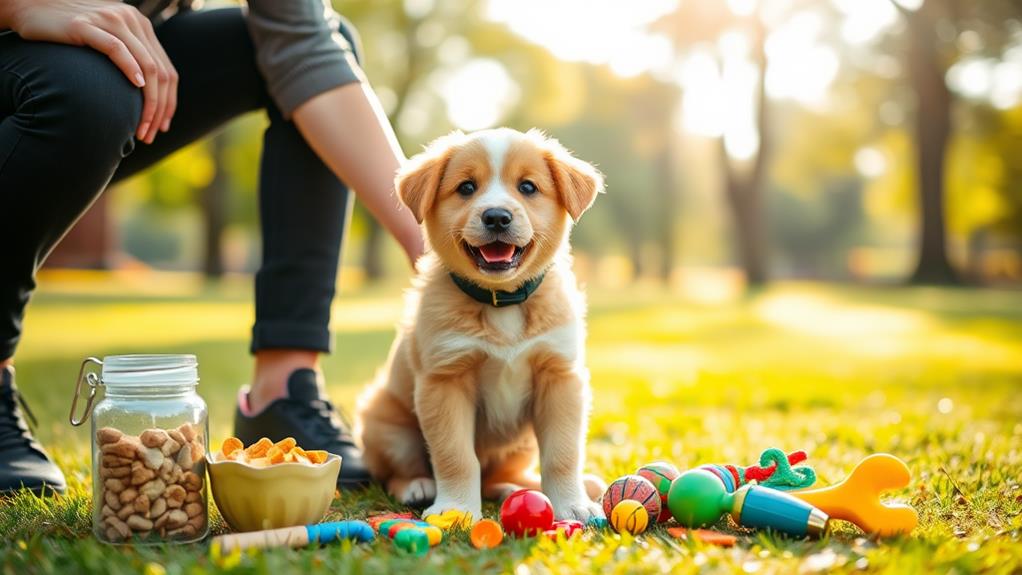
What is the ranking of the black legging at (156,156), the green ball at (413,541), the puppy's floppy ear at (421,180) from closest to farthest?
the green ball at (413,541) → the black legging at (156,156) → the puppy's floppy ear at (421,180)

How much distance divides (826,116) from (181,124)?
2909 centimetres

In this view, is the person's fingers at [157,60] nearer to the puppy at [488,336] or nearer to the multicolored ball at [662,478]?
the puppy at [488,336]

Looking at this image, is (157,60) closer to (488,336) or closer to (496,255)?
(496,255)

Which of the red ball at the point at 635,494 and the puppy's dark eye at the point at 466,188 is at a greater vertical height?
the puppy's dark eye at the point at 466,188

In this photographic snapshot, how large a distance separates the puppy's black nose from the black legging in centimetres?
70

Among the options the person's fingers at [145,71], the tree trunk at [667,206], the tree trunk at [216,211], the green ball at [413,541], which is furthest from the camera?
the tree trunk at [667,206]

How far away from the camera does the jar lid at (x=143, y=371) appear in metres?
1.90

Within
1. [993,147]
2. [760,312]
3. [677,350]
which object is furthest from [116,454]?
[993,147]

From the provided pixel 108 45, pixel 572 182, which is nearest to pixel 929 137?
Answer: pixel 572 182

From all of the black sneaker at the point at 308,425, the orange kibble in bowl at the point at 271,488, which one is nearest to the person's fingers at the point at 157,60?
the black sneaker at the point at 308,425

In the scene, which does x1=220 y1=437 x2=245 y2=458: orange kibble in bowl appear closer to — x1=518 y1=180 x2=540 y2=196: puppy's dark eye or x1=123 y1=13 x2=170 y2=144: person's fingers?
x1=123 y1=13 x2=170 y2=144: person's fingers

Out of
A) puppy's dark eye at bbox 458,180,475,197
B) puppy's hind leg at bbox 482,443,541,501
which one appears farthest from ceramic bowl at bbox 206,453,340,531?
puppy's dark eye at bbox 458,180,475,197

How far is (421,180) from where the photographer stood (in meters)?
2.47

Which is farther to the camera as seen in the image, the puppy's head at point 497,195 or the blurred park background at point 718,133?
the blurred park background at point 718,133
